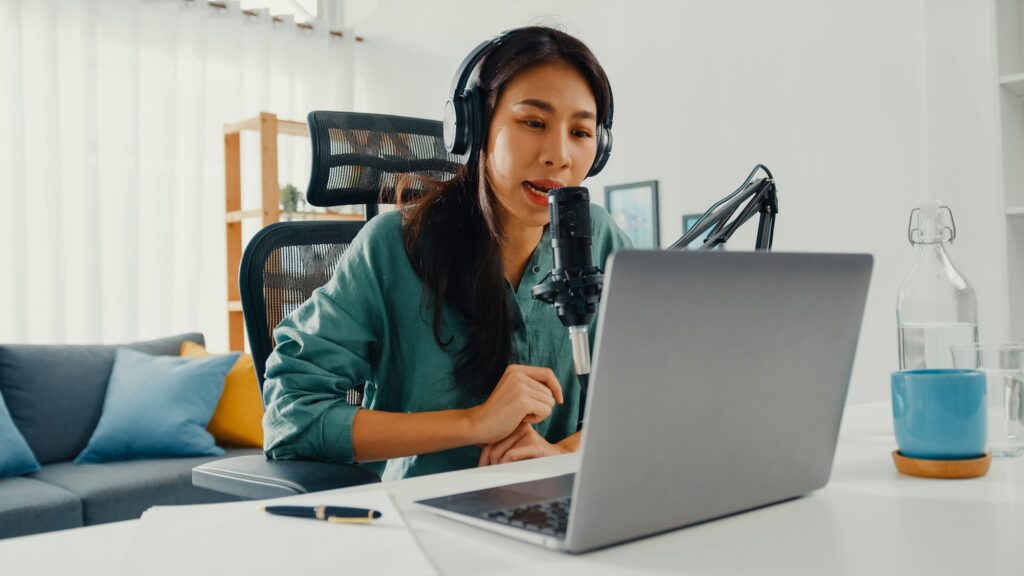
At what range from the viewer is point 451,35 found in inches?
162

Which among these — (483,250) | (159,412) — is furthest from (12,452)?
(483,250)

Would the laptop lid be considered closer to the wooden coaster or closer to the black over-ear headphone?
the wooden coaster

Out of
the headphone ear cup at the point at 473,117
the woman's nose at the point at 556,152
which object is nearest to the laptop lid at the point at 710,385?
the woman's nose at the point at 556,152

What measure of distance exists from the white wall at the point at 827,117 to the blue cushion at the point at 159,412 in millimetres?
1721

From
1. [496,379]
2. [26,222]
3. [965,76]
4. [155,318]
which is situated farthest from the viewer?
[155,318]

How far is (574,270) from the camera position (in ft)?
2.65

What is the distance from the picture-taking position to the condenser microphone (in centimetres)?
81

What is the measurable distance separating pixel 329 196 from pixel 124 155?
2648 mm

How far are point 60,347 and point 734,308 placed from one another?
3.14m

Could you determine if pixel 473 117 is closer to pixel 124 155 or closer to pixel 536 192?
pixel 536 192

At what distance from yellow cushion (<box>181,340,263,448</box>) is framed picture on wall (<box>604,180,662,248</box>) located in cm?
154

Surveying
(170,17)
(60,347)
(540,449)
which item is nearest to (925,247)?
(540,449)

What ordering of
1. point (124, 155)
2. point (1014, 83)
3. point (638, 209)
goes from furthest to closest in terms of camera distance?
1. point (124, 155)
2. point (638, 209)
3. point (1014, 83)

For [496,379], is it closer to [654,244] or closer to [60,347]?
[654,244]
